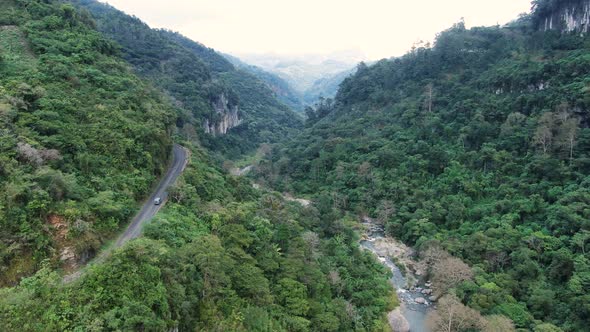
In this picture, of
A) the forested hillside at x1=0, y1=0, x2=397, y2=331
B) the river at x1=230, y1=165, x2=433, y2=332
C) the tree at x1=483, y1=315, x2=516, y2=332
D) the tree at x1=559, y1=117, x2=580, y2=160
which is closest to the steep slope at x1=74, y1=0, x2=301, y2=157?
the forested hillside at x1=0, y1=0, x2=397, y2=331

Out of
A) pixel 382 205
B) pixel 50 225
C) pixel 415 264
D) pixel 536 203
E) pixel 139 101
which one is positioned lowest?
pixel 415 264

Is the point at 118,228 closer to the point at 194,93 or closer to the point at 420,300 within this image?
the point at 420,300

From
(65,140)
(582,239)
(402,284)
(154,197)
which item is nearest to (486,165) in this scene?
(582,239)

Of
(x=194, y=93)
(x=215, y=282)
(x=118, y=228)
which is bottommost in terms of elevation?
(x=215, y=282)

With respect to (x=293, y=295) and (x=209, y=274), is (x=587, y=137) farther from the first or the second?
(x=209, y=274)

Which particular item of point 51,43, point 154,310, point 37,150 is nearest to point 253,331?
point 154,310
